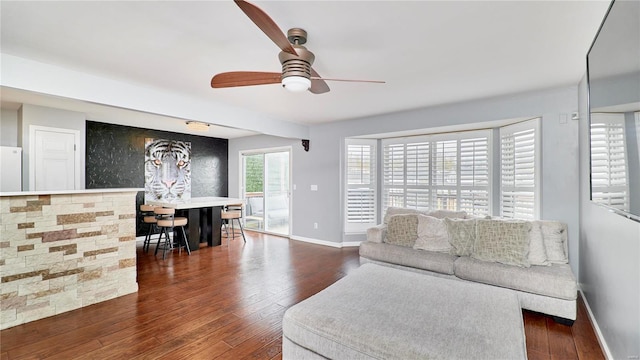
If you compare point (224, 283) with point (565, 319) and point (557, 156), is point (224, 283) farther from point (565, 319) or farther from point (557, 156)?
point (557, 156)

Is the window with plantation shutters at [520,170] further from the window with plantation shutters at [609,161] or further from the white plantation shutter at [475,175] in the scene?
the window with plantation shutters at [609,161]

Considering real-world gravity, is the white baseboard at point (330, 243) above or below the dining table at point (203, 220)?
below

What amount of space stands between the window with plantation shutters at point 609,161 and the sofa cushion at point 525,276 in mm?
879

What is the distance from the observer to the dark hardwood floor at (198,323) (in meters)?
2.10

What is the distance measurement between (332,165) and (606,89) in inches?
159

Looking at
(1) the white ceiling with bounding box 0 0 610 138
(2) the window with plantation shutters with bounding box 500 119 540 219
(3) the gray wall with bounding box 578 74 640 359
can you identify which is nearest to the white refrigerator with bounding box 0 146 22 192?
(1) the white ceiling with bounding box 0 0 610 138

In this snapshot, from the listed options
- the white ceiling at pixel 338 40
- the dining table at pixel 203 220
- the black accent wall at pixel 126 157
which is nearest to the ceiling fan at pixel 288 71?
the white ceiling at pixel 338 40

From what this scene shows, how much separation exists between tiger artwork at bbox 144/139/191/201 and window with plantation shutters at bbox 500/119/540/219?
619cm

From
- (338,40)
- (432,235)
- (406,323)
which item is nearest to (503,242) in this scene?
(432,235)

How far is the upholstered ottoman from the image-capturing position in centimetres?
136

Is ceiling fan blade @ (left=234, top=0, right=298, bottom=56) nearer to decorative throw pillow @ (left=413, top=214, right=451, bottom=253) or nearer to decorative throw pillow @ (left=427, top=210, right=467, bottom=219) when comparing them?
decorative throw pillow @ (left=413, top=214, right=451, bottom=253)

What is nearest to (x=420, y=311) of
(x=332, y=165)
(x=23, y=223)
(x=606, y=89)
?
(x=606, y=89)

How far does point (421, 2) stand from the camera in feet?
5.60

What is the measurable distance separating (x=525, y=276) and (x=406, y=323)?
6.00 ft
